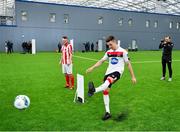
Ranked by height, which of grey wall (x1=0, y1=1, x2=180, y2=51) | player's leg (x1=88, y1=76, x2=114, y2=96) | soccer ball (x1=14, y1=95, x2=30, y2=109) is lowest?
soccer ball (x1=14, y1=95, x2=30, y2=109)

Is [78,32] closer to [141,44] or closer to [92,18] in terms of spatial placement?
[92,18]

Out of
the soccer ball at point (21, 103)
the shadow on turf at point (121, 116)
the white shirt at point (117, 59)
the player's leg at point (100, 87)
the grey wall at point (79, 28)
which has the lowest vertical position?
the shadow on turf at point (121, 116)

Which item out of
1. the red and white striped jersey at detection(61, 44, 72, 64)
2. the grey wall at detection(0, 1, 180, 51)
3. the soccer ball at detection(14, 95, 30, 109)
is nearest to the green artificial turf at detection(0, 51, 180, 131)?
the soccer ball at detection(14, 95, 30, 109)

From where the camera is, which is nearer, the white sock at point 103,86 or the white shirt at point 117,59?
the white sock at point 103,86

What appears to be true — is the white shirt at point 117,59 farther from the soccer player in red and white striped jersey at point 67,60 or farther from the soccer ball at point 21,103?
the soccer player in red and white striped jersey at point 67,60

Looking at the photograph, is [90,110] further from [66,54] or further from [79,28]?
[79,28]

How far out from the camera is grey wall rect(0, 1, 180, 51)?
4316 cm

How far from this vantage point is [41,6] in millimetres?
44594

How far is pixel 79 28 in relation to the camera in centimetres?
4834

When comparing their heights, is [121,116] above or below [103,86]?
below

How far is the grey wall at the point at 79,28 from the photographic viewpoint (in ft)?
142

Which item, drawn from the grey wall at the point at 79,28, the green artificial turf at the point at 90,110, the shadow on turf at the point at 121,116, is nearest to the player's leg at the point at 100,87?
the green artificial turf at the point at 90,110

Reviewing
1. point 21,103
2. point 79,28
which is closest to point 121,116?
point 21,103

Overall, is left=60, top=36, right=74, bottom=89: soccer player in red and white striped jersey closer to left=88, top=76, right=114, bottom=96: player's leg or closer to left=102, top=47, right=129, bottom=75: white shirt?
left=102, top=47, right=129, bottom=75: white shirt
